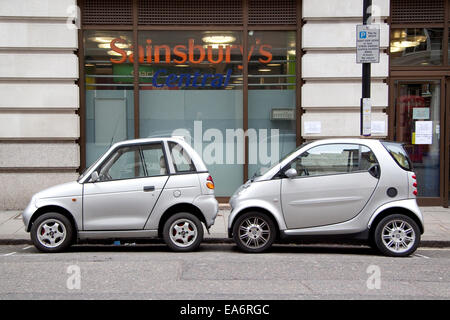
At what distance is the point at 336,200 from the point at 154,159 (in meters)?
2.81

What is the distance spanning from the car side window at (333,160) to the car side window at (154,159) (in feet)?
6.46

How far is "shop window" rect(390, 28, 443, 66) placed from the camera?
13.1 meters

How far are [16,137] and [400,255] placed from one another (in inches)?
342

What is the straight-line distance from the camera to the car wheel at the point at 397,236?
8219 mm

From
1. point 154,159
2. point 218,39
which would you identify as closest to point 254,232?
point 154,159

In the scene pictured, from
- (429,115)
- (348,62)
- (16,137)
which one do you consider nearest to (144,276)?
(16,137)

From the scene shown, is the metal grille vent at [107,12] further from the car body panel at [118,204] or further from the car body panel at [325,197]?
the car body panel at [325,197]

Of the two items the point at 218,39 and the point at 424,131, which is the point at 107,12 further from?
the point at 424,131

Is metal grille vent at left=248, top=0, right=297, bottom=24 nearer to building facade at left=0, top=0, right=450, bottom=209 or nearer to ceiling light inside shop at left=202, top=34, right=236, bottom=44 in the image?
building facade at left=0, top=0, right=450, bottom=209

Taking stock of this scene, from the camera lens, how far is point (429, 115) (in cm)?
1323

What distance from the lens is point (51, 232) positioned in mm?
8477

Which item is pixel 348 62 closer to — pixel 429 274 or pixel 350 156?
pixel 350 156

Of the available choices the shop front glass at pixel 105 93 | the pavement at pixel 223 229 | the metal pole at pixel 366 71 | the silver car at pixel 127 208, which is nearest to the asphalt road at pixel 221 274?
the silver car at pixel 127 208

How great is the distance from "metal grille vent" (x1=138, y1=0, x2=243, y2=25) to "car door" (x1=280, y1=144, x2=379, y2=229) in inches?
233
